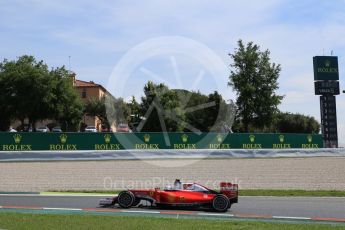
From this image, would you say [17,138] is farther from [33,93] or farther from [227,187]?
[33,93]

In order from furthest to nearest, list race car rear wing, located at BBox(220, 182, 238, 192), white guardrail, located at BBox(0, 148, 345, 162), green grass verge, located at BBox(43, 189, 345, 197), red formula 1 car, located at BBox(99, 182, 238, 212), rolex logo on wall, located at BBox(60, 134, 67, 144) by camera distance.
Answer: rolex logo on wall, located at BBox(60, 134, 67, 144), white guardrail, located at BBox(0, 148, 345, 162), green grass verge, located at BBox(43, 189, 345, 197), race car rear wing, located at BBox(220, 182, 238, 192), red formula 1 car, located at BBox(99, 182, 238, 212)

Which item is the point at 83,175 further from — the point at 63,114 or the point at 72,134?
the point at 63,114

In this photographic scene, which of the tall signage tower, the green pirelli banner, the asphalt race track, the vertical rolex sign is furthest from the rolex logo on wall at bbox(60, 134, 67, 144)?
the vertical rolex sign

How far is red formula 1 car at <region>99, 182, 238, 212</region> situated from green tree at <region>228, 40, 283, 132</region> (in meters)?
37.2

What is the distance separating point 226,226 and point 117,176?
Result: 14.7 m

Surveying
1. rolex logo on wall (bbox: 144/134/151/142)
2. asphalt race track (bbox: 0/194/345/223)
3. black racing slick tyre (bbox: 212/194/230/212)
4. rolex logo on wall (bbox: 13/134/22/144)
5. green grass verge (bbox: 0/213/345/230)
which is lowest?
green grass verge (bbox: 0/213/345/230)

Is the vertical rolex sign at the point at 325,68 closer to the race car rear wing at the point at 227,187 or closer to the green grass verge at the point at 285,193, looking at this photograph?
the green grass verge at the point at 285,193

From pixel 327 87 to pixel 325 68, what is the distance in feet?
5.88

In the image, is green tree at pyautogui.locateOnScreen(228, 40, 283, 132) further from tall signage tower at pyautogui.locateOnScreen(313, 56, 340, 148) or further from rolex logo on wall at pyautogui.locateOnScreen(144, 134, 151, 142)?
rolex logo on wall at pyautogui.locateOnScreen(144, 134, 151, 142)

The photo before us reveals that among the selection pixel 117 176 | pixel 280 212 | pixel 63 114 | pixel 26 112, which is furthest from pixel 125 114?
pixel 280 212

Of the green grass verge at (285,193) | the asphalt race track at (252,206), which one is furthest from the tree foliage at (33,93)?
the asphalt race track at (252,206)

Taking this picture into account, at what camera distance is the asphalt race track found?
1357 centimetres

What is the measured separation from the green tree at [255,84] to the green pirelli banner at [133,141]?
16.4 metres
